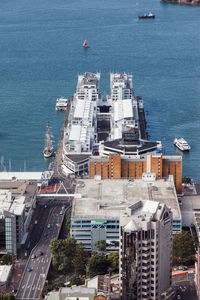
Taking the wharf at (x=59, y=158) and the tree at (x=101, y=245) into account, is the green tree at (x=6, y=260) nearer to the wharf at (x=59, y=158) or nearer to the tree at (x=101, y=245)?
the tree at (x=101, y=245)

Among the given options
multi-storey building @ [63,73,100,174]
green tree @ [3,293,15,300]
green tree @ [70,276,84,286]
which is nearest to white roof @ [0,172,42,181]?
multi-storey building @ [63,73,100,174]

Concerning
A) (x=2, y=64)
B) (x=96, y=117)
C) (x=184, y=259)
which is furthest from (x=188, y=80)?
(x=184, y=259)

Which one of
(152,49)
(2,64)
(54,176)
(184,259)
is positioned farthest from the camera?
(152,49)

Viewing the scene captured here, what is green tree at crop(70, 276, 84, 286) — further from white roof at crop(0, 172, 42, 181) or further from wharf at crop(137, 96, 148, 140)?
wharf at crop(137, 96, 148, 140)

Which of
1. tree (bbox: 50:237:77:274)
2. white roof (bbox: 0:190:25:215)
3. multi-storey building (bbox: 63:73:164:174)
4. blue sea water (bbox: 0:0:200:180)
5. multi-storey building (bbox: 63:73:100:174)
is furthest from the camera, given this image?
blue sea water (bbox: 0:0:200:180)

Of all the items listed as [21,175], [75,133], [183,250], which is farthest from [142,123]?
[183,250]

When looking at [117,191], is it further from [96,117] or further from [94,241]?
[96,117]
